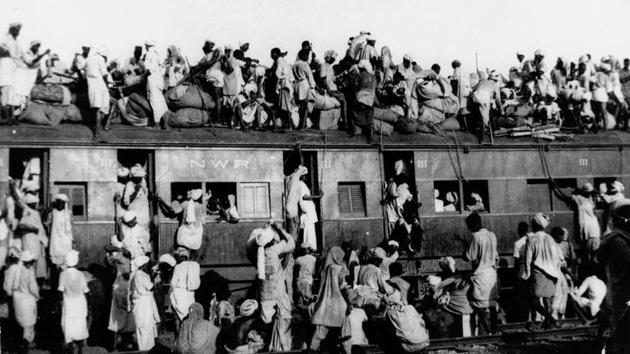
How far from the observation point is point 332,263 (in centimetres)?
1104

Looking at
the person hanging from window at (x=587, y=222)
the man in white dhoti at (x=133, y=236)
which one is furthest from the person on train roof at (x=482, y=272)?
the man in white dhoti at (x=133, y=236)

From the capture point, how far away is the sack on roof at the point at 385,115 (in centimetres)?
1598

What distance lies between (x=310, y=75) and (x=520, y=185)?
5.21 meters

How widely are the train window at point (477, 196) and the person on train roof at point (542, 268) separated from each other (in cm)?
369

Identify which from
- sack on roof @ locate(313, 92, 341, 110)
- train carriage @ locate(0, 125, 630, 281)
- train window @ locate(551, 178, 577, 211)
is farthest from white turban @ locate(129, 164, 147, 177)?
train window @ locate(551, 178, 577, 211)

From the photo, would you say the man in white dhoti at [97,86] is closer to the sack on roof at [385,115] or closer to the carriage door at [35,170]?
the carriage door at [35,170]

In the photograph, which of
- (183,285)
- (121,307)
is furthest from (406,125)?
(121,307)

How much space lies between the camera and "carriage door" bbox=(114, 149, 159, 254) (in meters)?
14.1

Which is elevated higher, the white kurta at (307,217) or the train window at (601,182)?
the train window at (601,182)

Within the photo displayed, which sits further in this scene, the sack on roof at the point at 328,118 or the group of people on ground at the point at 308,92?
the sack on roof at the point at 328,118

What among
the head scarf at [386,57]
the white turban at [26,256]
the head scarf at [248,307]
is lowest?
the head scarf at [248,307]

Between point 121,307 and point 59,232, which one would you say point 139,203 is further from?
point 121,307

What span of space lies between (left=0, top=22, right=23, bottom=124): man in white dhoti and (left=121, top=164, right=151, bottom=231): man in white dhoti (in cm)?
229

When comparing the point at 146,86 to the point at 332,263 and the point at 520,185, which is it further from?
the point at 520,185
